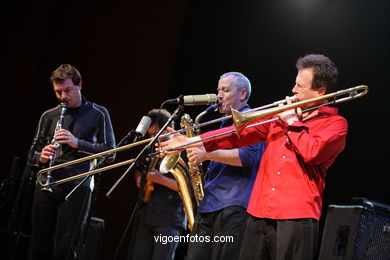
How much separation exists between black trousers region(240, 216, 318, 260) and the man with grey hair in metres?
0.52

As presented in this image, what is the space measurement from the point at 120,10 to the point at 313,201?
5075 millimetres

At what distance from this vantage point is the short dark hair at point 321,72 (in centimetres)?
286

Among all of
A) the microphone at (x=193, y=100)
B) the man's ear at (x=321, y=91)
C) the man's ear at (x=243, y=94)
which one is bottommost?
the microphone at (x=193, y=100)

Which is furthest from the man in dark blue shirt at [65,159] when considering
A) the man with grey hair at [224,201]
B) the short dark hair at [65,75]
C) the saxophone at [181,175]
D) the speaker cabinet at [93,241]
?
the man with grey hair at [224,201]

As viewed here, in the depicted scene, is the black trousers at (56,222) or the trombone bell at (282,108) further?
the black trousers at (56,222)

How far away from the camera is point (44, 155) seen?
4.03 meters

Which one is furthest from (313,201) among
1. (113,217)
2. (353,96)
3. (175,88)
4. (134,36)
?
(134,36)

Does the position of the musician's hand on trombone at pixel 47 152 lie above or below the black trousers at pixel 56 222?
above

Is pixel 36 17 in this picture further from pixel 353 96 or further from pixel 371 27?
pixel 353 96

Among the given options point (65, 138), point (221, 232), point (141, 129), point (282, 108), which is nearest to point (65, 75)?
point (65, 138)

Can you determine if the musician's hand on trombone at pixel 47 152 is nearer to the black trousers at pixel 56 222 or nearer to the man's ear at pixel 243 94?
the black trousers at pixel 56 222

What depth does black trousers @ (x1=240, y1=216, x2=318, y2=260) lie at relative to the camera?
2432 millimetres

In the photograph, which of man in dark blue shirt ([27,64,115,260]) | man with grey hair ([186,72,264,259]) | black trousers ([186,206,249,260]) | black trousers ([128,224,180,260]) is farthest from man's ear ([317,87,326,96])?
black trousers ([128,224,180,260])

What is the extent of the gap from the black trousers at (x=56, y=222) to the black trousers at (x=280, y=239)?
1.85 meters
